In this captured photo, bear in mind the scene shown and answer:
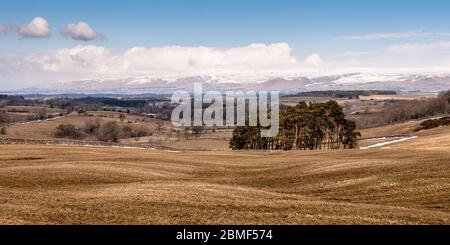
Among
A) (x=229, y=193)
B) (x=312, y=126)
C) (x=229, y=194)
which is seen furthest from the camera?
(x=312, y=126)

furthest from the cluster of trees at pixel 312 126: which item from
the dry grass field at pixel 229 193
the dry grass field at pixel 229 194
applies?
the dry grass field at pixel 229 194

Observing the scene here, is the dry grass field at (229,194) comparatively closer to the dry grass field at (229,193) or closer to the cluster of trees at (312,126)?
the dry grass field at (229,193)

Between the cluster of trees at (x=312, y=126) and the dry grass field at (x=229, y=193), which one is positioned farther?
the cluster of trees at (x=312, y=126)

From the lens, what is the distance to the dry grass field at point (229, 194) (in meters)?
25.1

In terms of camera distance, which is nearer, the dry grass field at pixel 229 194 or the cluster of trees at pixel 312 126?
the dry grass field at pixel 229 194

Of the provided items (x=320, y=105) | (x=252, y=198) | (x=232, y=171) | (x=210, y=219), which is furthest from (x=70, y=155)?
(x=320, y=105)

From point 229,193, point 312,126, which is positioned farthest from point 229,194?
point 312,126

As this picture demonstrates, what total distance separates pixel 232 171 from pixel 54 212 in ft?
112

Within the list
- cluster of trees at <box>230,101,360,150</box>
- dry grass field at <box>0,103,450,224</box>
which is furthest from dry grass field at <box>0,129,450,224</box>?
cluster of trees at <box>230,101,360,150</box>

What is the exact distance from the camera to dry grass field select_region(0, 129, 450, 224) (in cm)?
2509

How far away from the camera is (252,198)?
33.5 metres

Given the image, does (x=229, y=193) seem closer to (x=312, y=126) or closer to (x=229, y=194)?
(x=229, y=194)

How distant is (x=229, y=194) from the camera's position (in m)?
34.7
